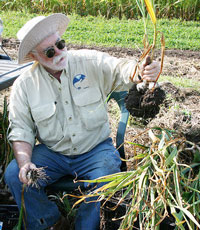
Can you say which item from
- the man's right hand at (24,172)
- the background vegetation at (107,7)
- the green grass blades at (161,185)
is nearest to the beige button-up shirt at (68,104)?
the man's right hand at (24,172)

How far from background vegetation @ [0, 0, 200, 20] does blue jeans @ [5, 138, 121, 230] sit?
19.4ft

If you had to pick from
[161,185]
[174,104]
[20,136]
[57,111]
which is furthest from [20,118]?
[174,104]

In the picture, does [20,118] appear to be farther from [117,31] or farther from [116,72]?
[117,31]

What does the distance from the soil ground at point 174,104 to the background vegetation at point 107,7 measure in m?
2.39

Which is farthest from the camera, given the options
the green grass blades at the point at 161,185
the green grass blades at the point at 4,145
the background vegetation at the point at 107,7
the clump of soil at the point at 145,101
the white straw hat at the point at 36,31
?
the background vegetation at the point at 107,7

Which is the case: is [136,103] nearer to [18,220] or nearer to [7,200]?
[18,220]

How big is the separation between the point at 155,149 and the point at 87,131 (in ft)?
1.85

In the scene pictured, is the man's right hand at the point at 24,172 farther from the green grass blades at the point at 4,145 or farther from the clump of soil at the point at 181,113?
the clump of soil at the point at 181,113

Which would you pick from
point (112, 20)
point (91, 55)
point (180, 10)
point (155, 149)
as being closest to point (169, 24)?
point (180, 10)

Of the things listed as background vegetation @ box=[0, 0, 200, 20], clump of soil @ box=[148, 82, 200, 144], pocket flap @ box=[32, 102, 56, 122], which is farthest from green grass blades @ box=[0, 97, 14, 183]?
background vegetation @ box=[0, 0, 200, 20]

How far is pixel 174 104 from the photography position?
3373 mm

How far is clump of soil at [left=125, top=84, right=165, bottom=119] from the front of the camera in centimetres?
218

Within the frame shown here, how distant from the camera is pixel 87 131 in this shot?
2.57 meters

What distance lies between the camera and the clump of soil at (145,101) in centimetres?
218
